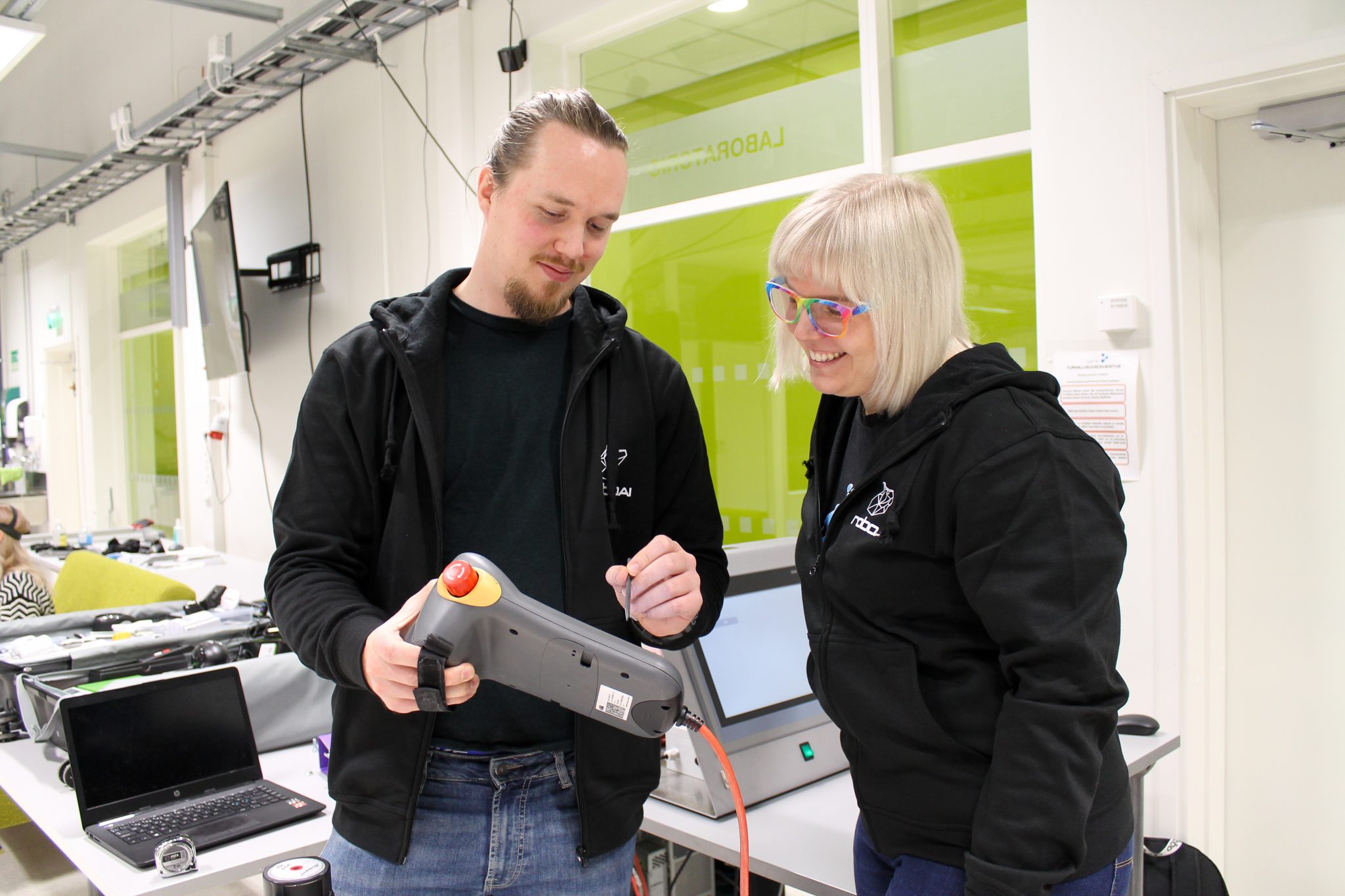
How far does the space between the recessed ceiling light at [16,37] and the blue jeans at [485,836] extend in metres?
4.58

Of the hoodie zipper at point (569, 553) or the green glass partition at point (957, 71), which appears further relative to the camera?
the green glass partition at point (957, 71)

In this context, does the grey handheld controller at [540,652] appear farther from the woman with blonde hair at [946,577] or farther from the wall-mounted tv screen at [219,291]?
the wall-mounted tv screen at [219,291]

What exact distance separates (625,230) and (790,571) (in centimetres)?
259

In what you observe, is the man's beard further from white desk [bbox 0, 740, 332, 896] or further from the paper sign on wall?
the paper sign on wall

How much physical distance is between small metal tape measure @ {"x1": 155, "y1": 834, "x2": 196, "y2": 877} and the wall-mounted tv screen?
4.20m

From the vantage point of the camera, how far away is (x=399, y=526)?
1210 millimetres

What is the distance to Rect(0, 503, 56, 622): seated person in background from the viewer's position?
12.9 ft

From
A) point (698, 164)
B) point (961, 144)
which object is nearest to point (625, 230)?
point (698, 164)

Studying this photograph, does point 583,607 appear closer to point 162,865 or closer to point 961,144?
point 162,865

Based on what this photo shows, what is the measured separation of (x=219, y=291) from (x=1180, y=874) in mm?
5350

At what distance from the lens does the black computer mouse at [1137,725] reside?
A: 2.05 meters

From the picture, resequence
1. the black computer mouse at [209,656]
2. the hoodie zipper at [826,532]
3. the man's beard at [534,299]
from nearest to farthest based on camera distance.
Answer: the hoodie zipper at [826,532] < the man's beard at [534,299] < the black computer mouse at [209,656]

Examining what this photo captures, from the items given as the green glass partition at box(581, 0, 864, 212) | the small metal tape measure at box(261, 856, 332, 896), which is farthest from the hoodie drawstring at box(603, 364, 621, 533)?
the green glass partition at box(581, 0, 864, 212)

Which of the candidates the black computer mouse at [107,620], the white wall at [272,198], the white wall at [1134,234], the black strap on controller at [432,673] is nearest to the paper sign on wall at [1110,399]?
the white wall at [1134,234]
